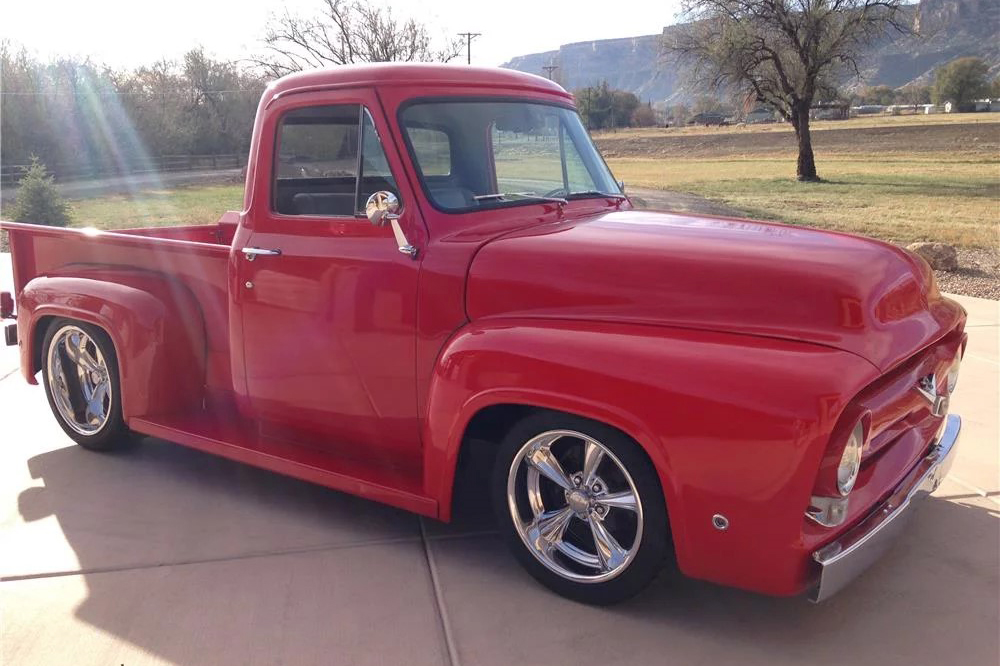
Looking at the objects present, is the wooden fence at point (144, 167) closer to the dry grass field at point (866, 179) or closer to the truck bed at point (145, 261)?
the dry grass field at point (866, 179)

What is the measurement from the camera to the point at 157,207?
19.9 meters

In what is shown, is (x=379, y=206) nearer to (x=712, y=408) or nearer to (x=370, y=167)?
(x=370, y=167)

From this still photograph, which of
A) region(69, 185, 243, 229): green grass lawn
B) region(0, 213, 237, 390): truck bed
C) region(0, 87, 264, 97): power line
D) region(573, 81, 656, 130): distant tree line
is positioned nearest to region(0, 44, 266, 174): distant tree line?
region(0, 87, 264, 97): power line

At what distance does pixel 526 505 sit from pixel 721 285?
3.45ft

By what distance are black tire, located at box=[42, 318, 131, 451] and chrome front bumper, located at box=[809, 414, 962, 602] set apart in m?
3.34

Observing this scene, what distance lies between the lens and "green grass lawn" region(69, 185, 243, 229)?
16.5 meters

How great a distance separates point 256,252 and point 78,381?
1611 millimetres

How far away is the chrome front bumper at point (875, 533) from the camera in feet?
8.17

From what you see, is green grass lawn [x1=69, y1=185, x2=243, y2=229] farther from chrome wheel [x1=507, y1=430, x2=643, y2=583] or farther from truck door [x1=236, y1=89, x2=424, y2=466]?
chrome wheel [x1=507, y1=430, x2=643, y2=583]

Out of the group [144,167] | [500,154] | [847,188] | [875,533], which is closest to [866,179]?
[847,188]

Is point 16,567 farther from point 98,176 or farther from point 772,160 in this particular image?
point 772,160

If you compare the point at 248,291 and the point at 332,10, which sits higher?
the point at 332,10

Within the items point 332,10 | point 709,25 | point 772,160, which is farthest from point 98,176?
point 772,160

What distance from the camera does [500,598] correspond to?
3086mm
